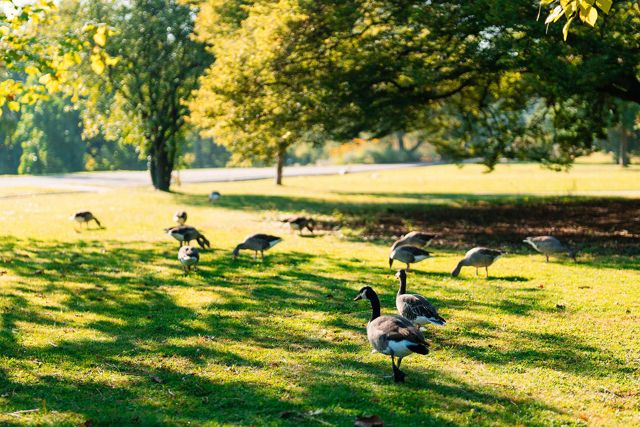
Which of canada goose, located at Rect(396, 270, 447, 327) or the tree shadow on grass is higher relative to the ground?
canada goose, located at Rect(396, 270, 447, 327)

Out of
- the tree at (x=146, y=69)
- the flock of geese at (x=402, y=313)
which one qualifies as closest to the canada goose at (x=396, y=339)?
the flock of geese at (x=402, y=313)

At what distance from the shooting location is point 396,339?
8383mm

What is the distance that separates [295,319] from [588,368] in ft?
16.9

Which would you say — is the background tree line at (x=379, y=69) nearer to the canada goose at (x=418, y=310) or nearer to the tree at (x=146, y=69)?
the tree at (x=146, y=69)

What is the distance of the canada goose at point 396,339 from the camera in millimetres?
8281

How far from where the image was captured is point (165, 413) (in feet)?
26.0

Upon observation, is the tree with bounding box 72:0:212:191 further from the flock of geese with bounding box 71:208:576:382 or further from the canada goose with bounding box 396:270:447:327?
the canada goose with bounding box 396:270:447:327

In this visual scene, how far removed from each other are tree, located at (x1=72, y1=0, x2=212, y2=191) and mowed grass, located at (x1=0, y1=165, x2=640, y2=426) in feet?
62.7

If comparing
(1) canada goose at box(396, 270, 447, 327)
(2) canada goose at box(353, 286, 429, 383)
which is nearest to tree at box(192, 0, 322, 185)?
(1) canada goose at box(396, 270, 447, 327)

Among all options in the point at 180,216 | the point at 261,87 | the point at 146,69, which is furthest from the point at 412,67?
the point at 146,69

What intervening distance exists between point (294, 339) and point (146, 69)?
104 ft

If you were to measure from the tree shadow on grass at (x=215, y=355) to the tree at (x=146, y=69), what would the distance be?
964 inches

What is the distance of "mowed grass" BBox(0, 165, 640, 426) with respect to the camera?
812 centimetres

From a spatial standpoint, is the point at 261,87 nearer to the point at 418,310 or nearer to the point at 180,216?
the point at 180,216
